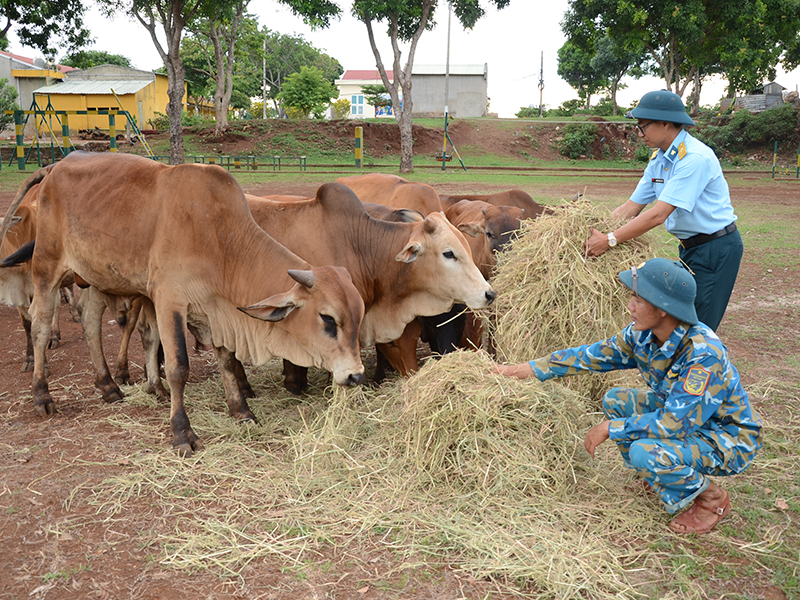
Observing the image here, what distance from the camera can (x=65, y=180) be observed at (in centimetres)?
544

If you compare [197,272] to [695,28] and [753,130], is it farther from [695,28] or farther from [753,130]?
[753,130]

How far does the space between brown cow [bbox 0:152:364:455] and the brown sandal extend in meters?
2.07

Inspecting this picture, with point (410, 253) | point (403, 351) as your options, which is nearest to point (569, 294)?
point (410, 253)

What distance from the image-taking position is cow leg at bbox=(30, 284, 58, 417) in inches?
207

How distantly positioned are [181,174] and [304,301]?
1.39m

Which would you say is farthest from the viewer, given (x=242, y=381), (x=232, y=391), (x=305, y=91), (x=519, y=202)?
(x=305, y=91)

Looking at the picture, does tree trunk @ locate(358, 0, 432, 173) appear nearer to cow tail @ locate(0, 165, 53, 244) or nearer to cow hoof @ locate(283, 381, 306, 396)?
cow tail @ locate(0, 165, 53, 244)

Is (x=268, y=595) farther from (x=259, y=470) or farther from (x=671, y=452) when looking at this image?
(x=671, y=452)

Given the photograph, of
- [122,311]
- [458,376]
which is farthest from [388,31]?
[458,376]

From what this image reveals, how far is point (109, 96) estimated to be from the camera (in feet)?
137

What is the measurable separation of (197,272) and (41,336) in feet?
5.43

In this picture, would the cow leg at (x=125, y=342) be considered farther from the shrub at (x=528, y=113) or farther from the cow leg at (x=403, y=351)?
the shrub at (x=528, y=113)

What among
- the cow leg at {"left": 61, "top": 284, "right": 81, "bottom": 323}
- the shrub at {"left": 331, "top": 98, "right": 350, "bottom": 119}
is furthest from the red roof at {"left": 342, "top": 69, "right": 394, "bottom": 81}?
the cow leg at {"left": 61, "top": 284, "right": 81, "bottom": 323}

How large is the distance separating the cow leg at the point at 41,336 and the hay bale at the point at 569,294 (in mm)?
3497
